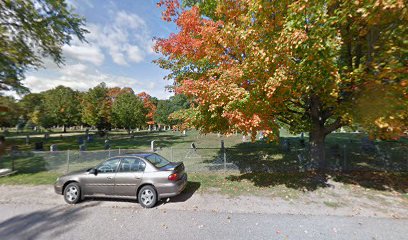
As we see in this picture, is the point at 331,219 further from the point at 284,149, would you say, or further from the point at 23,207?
the point at 284,149

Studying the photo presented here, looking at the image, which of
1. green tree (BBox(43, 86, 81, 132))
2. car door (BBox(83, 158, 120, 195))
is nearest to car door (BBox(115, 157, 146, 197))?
car door (BBox(83, 158, 120, 195))

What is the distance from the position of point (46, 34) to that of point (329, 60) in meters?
9.89

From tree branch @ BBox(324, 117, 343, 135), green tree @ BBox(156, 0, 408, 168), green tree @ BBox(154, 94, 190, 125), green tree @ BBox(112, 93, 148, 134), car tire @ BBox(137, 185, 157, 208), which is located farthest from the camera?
green tree @ BBox(154, 94, 190, 125)

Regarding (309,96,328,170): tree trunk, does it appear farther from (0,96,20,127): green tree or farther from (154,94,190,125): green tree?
(154,94,190,125): green tree

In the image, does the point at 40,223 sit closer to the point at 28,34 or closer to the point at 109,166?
the point at 109,166

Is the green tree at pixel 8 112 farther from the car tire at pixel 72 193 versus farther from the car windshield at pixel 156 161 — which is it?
the car tire at pixel 72 193

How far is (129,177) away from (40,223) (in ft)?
7.75

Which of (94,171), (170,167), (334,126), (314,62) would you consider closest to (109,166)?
(94,171)

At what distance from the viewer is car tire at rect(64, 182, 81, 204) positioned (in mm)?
6395

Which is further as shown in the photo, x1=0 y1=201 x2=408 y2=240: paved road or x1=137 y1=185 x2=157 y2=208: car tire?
x1=137 y1=185 x2=157 y2=208: car tire

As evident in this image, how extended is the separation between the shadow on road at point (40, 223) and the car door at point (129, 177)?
3.68 ft

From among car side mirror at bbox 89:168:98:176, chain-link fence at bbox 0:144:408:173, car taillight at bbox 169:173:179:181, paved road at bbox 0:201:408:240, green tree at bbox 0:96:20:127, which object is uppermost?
green tree at bbox 0:96:20:127

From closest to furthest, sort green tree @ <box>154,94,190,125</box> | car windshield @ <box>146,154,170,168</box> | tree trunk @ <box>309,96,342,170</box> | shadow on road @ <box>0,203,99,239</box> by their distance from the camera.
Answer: shadow on road @ <box>0,203,99,239</box> < car windshield @ <box>146,154,170,168</box> < tree trunk @ <box>309,96,342,170</box> < green tree @ <box>154,94,190,125</box>

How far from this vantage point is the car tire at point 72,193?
6.39m
